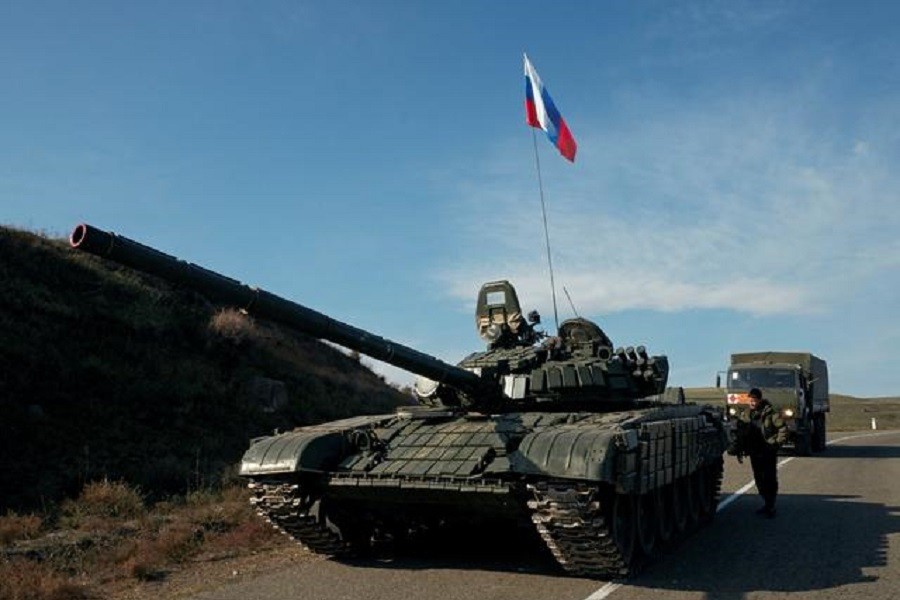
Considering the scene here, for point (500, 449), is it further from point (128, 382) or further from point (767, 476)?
point (128, 382)

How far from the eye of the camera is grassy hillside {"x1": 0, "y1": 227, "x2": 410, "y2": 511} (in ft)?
53.2

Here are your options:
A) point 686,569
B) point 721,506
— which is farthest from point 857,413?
point 686,569

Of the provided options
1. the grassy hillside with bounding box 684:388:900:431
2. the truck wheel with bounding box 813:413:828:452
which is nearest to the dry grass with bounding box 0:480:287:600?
the truck wheel with bounding box 813:413:828:452

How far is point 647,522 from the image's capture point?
9641 millimetres

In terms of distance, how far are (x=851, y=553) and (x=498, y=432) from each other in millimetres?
3951

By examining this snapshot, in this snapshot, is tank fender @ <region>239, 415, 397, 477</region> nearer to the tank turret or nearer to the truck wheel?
the tank turret

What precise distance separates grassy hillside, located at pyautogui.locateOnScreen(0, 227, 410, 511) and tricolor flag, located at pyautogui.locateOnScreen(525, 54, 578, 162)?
8008 millimetres

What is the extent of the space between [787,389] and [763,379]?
66 cm

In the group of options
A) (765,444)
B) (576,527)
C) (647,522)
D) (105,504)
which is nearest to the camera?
(576,527)

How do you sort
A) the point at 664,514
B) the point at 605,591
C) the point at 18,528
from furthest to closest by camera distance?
the point at 18,528 → the point at 664,514 → the point at 605,591

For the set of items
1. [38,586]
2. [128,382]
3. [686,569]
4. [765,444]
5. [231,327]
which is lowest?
[38,586]

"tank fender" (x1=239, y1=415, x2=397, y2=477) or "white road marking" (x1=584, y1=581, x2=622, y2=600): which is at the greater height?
"tank fender" (x1=239, y1=415, x2=397, y2=477)

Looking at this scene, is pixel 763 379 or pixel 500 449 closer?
pixel 500 449

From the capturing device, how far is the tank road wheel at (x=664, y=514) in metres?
9.88
